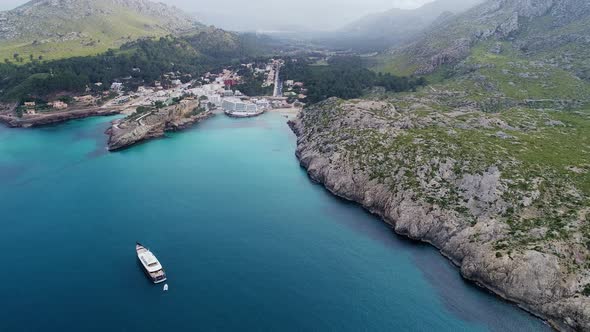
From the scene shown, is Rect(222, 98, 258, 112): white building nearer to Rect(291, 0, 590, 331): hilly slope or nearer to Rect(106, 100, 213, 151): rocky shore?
Rect(106, 100, 213, 151): rocky shore

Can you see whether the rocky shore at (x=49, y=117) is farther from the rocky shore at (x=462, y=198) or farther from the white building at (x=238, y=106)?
the rocky shore at (x=462, y=198)

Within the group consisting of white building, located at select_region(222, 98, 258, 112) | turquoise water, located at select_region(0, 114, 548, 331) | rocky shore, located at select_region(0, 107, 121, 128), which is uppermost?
turquoise water, located at select_region(0, 114, 548, 331)


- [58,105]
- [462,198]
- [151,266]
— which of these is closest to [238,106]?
[58,105]

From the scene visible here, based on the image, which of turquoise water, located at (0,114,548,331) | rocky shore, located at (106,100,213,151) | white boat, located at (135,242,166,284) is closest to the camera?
turquoise water, located at (0,114,548,331)

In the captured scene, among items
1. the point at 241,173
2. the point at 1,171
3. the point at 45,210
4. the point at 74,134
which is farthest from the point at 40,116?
the point at 241,173

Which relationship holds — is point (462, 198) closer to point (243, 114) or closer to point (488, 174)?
point (488, 174)

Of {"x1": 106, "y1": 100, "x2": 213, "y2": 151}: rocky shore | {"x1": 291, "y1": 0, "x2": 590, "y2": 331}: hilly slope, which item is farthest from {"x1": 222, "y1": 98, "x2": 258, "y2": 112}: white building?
{"x1": 291, "y1": 0, "x2": 590, "y2": 331}: hilly slope

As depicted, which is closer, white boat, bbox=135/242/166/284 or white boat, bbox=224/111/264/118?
white boat, bbox=135/242/166/284
